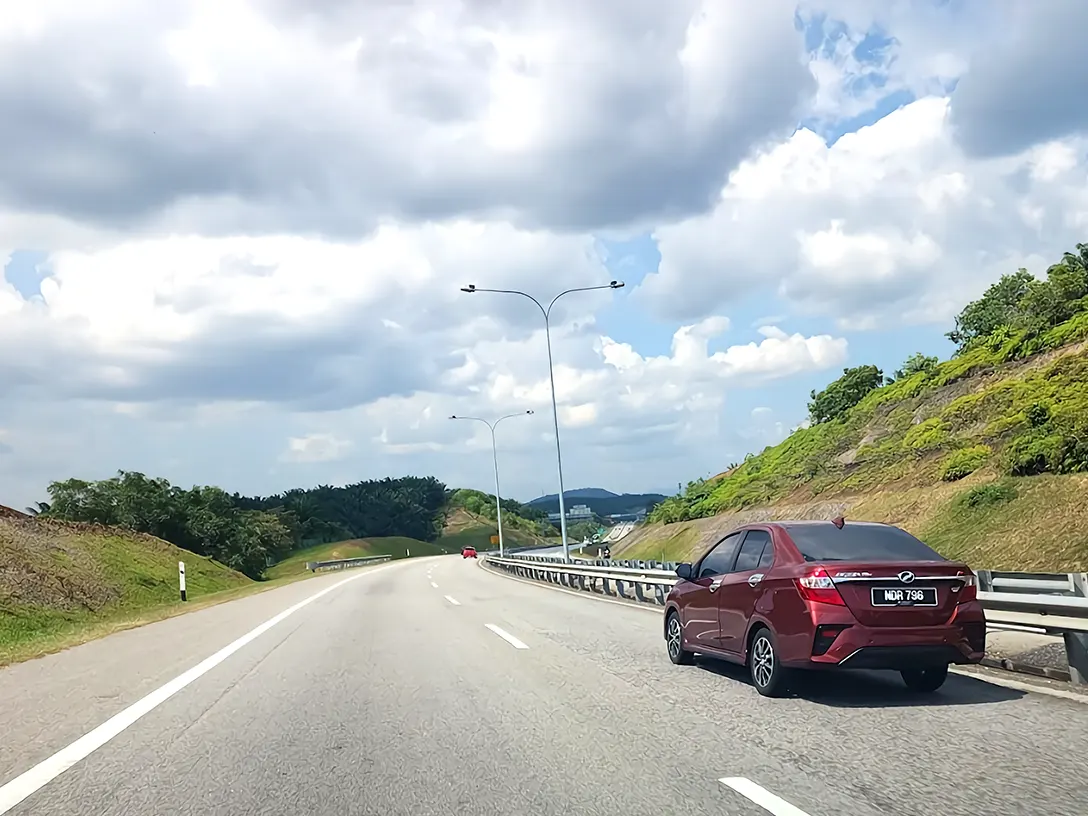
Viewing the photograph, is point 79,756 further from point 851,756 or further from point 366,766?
point 851,756

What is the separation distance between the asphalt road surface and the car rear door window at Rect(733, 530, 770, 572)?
1225 millimetres

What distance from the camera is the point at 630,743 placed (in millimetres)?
7582

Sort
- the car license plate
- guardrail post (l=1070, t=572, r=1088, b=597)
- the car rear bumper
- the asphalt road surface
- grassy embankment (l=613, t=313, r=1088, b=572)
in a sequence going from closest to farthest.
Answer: the asphalt road surface < the car rear bumper < the car license plate < guardrail post (l=1070, t=572, r=1088, b=597) < grassy embankment (l=613, t=313, r=1088, b=572)

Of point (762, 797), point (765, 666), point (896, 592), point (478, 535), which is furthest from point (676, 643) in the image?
point (478, 535)

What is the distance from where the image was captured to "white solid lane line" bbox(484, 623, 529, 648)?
14.8m

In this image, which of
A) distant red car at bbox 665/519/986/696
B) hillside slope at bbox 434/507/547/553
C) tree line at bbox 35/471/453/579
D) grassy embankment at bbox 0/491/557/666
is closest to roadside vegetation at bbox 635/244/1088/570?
distant red car at bbox 665/519/986/696

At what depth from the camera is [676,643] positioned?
476 inches

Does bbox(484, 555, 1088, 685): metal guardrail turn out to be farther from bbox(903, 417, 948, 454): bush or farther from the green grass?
bbox(903, 417, 948, 454): bush

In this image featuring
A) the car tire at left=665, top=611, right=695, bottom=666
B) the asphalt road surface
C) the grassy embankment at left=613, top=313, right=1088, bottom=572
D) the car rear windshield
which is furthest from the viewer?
the grassy embankment at left=613, top=313, right=1088, bottom=572

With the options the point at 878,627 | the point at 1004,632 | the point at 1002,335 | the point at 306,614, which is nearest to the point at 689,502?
the point at 1002,335

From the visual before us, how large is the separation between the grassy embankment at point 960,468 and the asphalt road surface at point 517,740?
15881 millimetres

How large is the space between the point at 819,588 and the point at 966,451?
2721 centimetres

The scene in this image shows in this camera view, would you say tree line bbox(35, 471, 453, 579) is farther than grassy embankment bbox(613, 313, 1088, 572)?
Yes

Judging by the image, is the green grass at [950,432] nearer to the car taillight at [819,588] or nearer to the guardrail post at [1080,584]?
the guardrail post at [1080,584]
